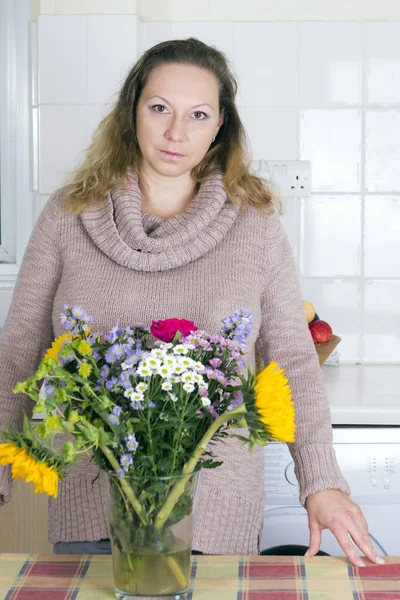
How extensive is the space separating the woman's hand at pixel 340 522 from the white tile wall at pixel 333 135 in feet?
4.11

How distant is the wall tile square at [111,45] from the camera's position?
7.17 ft

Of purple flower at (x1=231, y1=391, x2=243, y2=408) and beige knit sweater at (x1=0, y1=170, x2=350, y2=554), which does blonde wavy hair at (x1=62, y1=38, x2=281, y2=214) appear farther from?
purple flower at (x1=231, y1=391, x2=243, y2=408)

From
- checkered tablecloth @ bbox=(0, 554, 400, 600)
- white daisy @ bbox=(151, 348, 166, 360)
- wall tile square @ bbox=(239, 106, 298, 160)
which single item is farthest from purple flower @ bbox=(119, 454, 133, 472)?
wall tile square @ bbox=(239, 106, 298, 160)

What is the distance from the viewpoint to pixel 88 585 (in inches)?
38.6

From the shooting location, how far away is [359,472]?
1843 millimetres

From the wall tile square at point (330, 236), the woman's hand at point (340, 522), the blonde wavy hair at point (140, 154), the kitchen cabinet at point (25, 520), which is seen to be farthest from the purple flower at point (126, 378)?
the wall tile square at point (330, 236)

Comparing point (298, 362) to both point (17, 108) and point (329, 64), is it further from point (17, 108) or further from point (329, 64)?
point (17, 108)

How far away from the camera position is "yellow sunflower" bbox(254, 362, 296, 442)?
818mm

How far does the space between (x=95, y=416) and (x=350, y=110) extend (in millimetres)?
1691

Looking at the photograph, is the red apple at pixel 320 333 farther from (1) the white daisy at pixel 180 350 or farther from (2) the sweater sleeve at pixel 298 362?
(1) the white daisy at pixel 180 350

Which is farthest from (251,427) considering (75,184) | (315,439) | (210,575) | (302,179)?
(302,179)

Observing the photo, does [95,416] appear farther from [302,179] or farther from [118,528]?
[302,179]

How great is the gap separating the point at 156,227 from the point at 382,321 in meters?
1.13

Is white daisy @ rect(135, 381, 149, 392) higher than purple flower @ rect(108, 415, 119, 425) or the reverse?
higher
